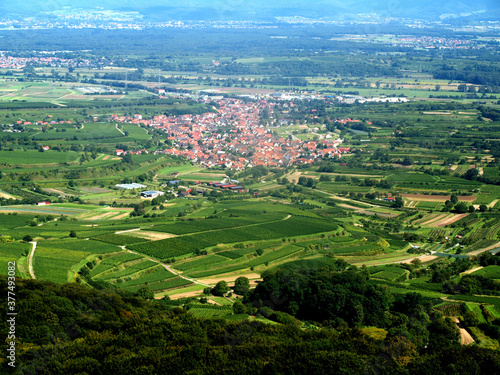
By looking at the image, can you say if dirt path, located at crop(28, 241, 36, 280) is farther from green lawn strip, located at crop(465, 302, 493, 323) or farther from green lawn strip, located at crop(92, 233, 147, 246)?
green lawn strip, located at crop(465, 302, 493, 323)

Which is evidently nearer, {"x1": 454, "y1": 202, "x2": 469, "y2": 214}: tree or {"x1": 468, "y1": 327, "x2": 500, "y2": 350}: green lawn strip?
{"x1": 468, "y1": 327, "x2": 500, "y2": 350}: green lawn strip

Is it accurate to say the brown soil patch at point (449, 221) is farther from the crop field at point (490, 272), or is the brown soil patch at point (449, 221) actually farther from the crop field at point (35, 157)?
the crop field at point (35, 157)

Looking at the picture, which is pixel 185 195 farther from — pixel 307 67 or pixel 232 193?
pixel 307 67

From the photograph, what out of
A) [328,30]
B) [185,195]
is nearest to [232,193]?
[185,195]

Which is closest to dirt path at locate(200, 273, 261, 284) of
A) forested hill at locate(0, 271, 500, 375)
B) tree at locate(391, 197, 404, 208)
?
forested hill at locate(0, 271, 500, 375)

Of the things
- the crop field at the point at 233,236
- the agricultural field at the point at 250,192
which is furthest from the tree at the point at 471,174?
the crop field at the point at 233,236

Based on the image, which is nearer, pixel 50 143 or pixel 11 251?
pixel 11 251

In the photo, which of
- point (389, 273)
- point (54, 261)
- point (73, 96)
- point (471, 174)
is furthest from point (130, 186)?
point (73, 96)
